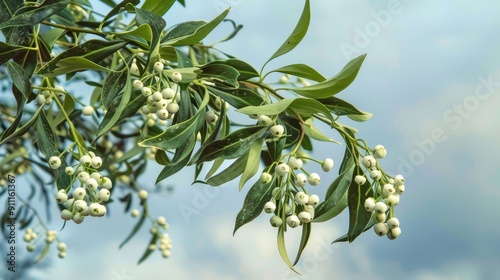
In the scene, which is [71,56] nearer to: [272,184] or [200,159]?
[200,159]

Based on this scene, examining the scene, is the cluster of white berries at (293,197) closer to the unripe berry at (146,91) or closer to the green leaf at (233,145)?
the green leaf at (233,145)

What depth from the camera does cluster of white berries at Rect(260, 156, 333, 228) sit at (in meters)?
1.39

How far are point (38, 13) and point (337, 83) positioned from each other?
57 centimetres

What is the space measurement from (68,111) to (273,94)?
45 centimetres

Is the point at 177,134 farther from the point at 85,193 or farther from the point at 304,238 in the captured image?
the point at 304,238

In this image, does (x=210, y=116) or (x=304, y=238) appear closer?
(x=304, y=238)

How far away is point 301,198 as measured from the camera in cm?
139

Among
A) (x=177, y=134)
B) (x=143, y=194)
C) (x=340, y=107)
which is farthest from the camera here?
(x=143, y=194)

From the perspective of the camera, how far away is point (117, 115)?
1.37 metres

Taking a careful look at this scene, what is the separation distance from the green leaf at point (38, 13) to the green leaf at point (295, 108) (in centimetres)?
40

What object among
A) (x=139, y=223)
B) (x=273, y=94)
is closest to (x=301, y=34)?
(x=273, y=94)

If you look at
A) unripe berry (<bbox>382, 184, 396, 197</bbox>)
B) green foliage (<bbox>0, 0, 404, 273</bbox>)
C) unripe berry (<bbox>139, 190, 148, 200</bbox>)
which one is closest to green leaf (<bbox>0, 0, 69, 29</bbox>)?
green foliage (<bbox>0, 0, 404, 273</bbox>)

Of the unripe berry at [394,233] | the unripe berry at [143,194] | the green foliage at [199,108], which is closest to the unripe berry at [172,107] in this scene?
the green foliage at [199,108]

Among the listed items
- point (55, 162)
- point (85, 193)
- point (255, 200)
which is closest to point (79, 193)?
point (85, 193)
